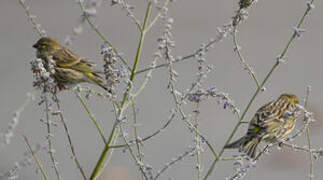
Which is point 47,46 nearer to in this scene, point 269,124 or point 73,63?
point 73,63

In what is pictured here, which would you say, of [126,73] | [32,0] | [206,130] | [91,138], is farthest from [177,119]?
[126,73]

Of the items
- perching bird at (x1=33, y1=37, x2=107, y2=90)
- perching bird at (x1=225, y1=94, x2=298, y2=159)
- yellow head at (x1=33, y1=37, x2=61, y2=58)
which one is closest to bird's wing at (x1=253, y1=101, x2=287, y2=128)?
perching bird at (x1=225, y1=94, x2=298, y2=159)

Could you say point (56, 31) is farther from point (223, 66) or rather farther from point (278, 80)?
point (278, 80)

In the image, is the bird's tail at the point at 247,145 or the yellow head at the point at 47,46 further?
the yellow head at the point at 47,46

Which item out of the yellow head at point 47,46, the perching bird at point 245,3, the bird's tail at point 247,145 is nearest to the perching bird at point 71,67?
the yellow head at point 47,46

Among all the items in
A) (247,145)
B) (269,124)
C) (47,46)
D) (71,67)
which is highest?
(71,67)

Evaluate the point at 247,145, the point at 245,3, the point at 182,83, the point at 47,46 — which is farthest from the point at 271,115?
the point at 182,83

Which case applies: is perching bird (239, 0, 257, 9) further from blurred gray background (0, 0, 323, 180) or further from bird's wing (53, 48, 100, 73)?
blurred gray background (0, 0, 323, 180)

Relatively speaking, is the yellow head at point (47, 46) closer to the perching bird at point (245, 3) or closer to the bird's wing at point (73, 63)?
the bird's wing at point (73, 63)

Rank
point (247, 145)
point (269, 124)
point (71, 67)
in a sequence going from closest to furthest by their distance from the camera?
point (247, 145) → point (269, 124) → point (71, 67)
